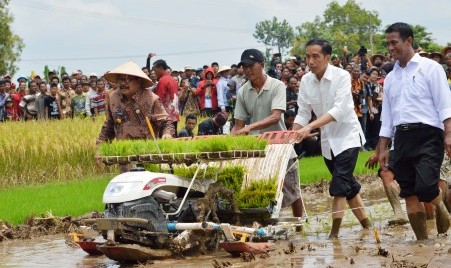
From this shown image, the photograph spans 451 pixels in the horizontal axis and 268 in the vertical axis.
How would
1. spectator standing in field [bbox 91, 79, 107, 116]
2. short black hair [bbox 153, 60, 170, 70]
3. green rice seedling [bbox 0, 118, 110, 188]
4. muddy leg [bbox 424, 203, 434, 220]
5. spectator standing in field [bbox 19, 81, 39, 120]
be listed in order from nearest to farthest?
1. muddy leg [bbox 424, 203, 434, 220]
2. short black hair [bbox 153, 60, 170, 70]
3. green rice seedling [bbox 0, 118, 110, 188]
4. spectator standing in field [bbox 91, 79, 107, 116]
5. spectator standing in field [bbox 19, 81, 39, 120]

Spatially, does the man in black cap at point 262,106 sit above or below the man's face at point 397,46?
below

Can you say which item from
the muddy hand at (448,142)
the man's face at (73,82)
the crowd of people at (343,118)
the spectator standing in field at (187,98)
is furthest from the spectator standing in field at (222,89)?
the muddy hand at (448,142)

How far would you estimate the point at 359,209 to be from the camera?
10.5 m

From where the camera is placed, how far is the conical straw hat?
10.2 meters

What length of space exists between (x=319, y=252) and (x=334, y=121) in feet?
A: 4.91

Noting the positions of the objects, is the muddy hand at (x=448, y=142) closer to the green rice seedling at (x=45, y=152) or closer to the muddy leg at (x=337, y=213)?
the muddy leg at (x=337, y=213)

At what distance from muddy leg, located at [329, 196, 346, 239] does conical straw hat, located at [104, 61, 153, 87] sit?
237 cm

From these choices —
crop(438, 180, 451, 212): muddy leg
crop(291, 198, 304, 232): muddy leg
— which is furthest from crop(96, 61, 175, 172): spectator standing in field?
crop(438, 180, 451, 212): muddy leg

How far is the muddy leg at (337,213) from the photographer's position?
986 centimetres

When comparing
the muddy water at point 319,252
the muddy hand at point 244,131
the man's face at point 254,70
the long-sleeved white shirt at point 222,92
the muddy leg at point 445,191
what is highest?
the man's face at point 254,70

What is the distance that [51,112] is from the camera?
74.4ft

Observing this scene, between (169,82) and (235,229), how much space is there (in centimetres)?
840

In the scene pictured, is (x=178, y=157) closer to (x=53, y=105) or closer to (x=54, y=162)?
(x=54, y=162)

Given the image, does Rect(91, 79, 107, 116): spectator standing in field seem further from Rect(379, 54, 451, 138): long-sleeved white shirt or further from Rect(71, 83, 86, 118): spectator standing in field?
Result: Rect(379, 54, 451, 138): long-sleeved white shirt
